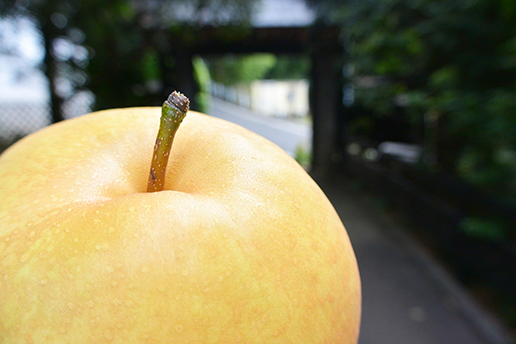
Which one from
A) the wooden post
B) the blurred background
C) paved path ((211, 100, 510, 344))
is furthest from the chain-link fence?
the wooden post

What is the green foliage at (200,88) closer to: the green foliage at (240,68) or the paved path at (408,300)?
the paved path at (408,300)

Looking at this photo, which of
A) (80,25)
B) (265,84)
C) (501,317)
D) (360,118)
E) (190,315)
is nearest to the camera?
(190,315)

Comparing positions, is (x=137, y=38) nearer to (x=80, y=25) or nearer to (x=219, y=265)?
(x=80, y=25)

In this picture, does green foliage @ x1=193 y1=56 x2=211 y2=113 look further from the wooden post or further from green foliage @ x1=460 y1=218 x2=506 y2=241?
green foliage @ x1=460 y1=218 x2=506 y2=241

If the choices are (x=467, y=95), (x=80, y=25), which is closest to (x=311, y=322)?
(x=467, y=95)

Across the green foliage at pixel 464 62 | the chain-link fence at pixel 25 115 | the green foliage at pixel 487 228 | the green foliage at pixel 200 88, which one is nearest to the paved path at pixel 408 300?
the green foliage at pixel 487 228

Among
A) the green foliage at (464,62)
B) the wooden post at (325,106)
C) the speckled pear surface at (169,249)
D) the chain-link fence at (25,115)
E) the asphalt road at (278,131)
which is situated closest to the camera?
the speckled pear surface at (169,249)
